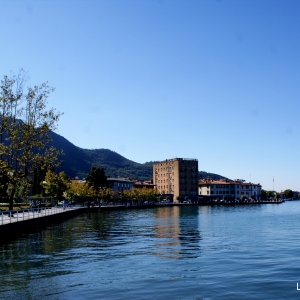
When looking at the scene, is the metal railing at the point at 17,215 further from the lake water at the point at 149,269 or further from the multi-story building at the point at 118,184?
the multi-story building at the point at 118,184

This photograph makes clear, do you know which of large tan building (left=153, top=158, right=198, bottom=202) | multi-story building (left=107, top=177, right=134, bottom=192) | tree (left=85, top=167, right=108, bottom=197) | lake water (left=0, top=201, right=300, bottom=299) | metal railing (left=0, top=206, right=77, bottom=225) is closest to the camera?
lake water (left=0, top=201, right=300, bottom=299)

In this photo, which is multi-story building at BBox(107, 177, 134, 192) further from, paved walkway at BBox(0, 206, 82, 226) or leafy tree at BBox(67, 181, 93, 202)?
paved walkway at BBox(0, 206, 82, 226)

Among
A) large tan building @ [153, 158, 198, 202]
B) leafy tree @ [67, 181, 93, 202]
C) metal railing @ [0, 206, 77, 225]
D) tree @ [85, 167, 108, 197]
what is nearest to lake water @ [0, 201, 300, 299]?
metal railing @ [0, 206, 77, 225]

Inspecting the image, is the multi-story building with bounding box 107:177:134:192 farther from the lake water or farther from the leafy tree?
the lake water

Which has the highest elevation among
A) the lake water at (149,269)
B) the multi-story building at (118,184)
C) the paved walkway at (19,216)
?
the multi-story building at (118,184)

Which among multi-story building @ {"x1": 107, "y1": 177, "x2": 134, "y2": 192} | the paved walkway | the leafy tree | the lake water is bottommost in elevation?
the lake water

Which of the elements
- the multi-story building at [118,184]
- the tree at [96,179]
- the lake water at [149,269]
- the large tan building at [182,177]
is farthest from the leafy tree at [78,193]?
the large tan building at [182,177]

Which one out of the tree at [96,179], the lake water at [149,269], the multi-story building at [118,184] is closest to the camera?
the lake water at [149,269]

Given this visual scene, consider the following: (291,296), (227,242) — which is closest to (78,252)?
(227,242)

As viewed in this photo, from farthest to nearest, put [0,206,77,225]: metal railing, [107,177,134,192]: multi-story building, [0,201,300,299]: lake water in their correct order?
1. [107,177,134,192]: multi-story building
2. [0,206,77,225]: metal railing
3. [0,201,300,299]: lake water

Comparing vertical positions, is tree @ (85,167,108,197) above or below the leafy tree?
above

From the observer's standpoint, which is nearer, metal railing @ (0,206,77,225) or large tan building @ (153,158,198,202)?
metal railing @ (0,206,77,225)

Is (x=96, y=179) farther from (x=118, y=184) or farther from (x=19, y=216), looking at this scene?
(x=19, y=216)

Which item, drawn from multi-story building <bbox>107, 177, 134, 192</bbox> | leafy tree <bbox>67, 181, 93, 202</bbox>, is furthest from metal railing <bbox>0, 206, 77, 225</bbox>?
multi-story building <bbox>107, 177, 134, 192</bbox>
